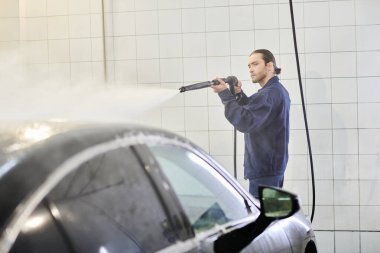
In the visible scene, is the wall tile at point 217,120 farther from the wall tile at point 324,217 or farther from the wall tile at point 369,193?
the wall tile at point 369,193

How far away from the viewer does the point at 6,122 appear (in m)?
1.88

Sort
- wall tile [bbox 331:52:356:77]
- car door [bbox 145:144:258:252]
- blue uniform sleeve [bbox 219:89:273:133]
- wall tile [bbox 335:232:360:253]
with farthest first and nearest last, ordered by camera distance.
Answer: wall tile [bbox 335:232:360:253], wall tile [bbox 331:52:356:77], blue uniform sleeve [bbox 219:89:273:133], car door [bbox 145:144:258:252]

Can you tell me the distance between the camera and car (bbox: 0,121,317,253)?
140 centimetres

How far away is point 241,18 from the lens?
509 centimetres

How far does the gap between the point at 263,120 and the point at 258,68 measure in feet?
1.56

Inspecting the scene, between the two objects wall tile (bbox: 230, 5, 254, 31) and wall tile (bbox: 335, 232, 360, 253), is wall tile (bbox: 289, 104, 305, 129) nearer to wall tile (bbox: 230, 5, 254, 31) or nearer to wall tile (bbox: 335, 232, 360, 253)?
wall tile (bbox: 230, 5, 254, 31)

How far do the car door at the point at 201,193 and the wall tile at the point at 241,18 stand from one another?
292 cm

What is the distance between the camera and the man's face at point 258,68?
5004 mm

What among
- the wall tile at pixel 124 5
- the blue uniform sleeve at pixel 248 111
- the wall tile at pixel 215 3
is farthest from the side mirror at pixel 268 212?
the wall tile at pixel 124 5

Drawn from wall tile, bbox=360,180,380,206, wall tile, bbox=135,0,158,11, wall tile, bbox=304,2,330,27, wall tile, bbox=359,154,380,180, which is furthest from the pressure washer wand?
wall tile, bbox=360,180,380,206

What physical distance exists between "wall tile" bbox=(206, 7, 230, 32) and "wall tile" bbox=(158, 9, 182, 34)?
0.86 feet

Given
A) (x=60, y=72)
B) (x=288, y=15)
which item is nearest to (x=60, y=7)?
(x=60, y=72)

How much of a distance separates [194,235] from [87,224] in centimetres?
47

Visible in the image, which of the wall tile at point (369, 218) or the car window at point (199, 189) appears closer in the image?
the car window at point (199, 189)
